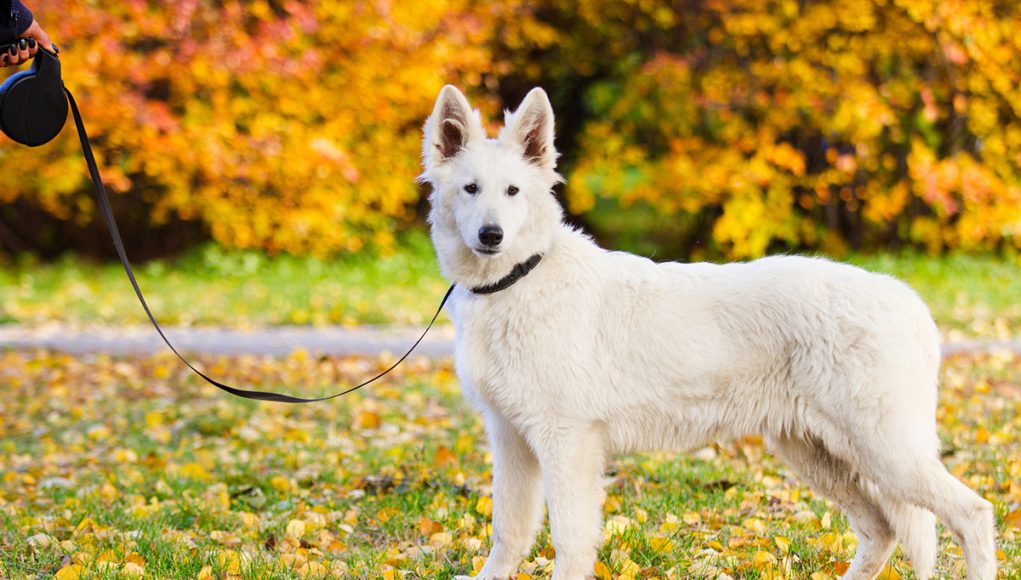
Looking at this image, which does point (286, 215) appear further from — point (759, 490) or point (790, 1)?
point (759, 490)

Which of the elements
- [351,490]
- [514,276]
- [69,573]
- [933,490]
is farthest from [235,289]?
[933,490]

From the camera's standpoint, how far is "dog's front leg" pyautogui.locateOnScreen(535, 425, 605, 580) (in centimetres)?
352

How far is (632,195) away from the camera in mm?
14734

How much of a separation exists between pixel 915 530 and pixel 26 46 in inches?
147

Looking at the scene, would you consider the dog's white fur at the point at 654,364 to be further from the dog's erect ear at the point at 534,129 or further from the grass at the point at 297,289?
the grass at the point at 297,289

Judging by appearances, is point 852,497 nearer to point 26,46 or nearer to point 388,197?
point 26,46

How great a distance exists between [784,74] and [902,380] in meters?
10.7

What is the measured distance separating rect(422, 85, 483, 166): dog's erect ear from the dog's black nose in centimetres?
43

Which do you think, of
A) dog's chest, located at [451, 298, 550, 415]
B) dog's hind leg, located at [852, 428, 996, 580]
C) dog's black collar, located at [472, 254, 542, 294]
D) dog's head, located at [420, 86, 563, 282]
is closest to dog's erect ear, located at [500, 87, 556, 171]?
dog's head, located at [420, 86, 563, 282]

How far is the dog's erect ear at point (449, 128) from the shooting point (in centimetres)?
373

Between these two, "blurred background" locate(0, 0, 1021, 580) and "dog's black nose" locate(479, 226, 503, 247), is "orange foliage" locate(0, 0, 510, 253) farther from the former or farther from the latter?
"dog's black nose" locate(479, 226, 503, 247)

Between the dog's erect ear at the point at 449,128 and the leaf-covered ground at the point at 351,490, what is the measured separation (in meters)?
1.60

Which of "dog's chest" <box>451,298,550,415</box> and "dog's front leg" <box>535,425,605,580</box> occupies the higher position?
"dog's chest" <box>451,298,550,415</box>

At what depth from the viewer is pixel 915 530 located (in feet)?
11.8
